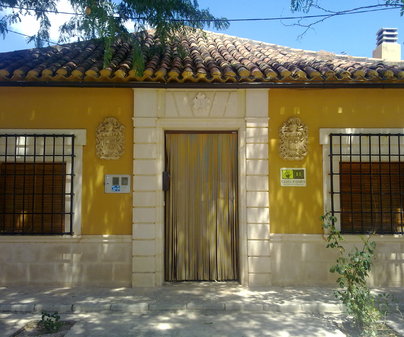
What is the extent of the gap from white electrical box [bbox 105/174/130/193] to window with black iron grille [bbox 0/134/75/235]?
1.91 ft

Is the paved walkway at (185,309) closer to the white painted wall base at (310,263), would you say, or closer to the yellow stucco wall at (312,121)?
the white painted wall base at (310,263)

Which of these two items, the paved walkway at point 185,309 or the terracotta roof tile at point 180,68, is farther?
the terracotta roof tile at point 180,68

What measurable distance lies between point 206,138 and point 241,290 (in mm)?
2539

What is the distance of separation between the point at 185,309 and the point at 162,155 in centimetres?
246

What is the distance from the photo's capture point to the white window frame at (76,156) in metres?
6.17

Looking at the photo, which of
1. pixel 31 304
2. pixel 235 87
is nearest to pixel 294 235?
pixel 235 87

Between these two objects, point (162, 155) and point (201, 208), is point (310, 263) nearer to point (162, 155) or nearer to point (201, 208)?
point (201, 208)

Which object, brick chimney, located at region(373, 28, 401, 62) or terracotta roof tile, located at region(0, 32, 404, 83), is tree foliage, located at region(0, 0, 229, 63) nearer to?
terracotta roof tile, located at region(0, 32, 404, 83)

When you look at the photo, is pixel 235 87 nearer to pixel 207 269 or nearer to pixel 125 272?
pixel 207 269

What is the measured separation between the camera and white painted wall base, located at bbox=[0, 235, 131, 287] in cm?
611

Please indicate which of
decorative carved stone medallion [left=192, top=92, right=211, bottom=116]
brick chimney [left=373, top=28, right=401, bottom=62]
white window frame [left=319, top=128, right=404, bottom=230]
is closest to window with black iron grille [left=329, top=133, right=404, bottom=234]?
white window frame [left=319, top=128, right=404, bottom=230]

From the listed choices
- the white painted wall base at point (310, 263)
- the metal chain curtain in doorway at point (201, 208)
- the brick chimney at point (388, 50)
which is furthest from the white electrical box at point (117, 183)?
the brick chimney at point (388, 50)

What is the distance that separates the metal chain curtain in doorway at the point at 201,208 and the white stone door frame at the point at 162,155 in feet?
0.59

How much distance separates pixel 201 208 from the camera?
21.0 feet
